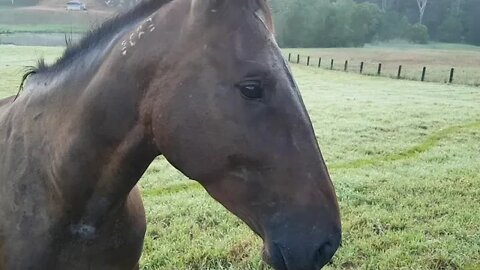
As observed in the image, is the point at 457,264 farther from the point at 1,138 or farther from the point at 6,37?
the point at 6,37

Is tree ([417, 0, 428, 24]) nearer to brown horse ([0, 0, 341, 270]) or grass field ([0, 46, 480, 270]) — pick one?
grass field ([0, 46, 480, 270])

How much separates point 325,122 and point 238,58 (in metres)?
9.88

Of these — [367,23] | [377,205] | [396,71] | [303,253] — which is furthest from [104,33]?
[367,23]

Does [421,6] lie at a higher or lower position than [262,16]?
lower

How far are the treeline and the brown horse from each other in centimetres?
4703

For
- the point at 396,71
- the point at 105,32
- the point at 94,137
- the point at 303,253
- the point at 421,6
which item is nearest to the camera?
the point at 303,253

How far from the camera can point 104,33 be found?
6.16 ft

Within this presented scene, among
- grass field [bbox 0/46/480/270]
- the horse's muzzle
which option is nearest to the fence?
grass field [bbox 0/46/480/270]

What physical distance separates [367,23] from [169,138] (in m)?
54.0

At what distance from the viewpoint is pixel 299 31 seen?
5019cm

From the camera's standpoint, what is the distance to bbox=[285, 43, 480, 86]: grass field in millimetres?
27272

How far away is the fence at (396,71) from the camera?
2564 cm

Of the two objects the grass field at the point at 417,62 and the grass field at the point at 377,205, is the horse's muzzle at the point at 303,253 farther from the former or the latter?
the grass field at the point at 417,62

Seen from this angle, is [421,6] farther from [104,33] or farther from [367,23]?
[104,33]
